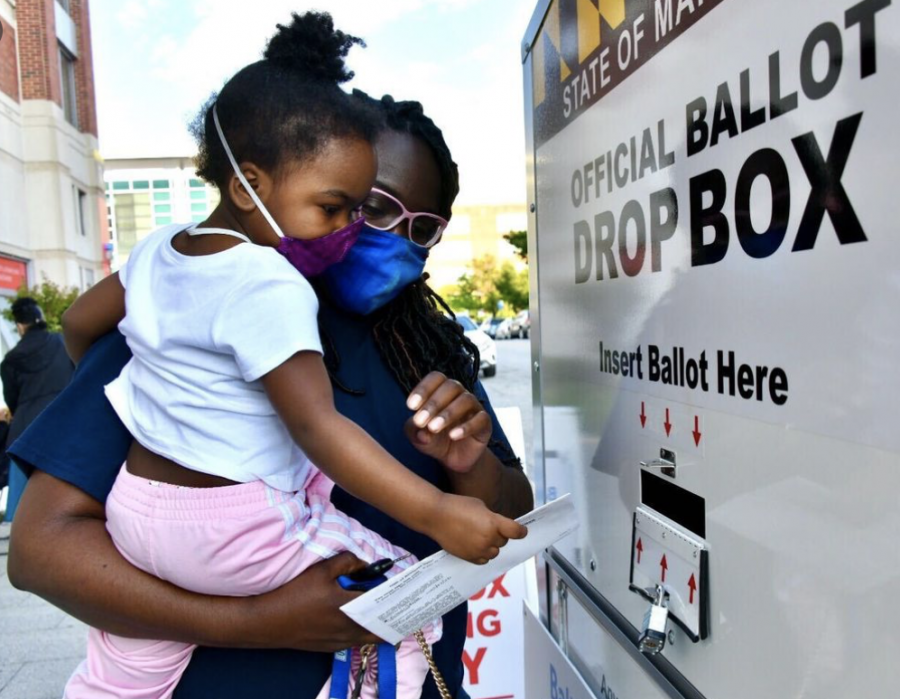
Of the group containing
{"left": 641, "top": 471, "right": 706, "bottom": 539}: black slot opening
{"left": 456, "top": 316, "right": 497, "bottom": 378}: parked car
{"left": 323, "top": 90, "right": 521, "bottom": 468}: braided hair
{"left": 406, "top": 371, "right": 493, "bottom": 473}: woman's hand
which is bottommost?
{"left": 456, "top": 316, "right": 497, "bottom": 378}: parked car

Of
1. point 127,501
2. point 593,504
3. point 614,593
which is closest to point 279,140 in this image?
point 127,501

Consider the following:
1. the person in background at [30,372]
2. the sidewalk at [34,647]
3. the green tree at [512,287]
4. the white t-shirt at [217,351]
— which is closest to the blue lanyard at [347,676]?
the white t-shirt at [217,351]

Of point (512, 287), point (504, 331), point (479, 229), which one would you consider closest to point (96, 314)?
point (504, 331)

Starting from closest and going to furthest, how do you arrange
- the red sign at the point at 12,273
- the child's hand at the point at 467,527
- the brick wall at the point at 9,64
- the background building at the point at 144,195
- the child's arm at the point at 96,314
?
the child's hand at the point at 467,527, the child's arm at the point at 96,314, the red sign at the point at 12,273, the brick wall at the point at 9,64, the background building at the point at 144,195

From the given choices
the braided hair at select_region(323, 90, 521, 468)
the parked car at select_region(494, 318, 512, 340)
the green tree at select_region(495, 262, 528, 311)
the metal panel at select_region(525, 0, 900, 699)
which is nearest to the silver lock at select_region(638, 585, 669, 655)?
the metal panel at select_region(525, 0, 900, 699)

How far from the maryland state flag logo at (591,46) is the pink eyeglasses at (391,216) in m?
0.41

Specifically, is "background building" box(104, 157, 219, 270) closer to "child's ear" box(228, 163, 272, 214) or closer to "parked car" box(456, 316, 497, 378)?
"parked car" box(456, 316, 497, 378)

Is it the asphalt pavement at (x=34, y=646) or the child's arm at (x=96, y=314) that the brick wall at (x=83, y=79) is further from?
the child's arm at (x=96, y=314)

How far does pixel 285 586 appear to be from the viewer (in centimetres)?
120

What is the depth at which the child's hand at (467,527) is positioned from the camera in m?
1.07

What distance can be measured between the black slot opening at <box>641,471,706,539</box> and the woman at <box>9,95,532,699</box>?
29 cm

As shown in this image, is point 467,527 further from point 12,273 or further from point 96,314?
point 12,273

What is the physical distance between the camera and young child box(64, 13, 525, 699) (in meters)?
1.08

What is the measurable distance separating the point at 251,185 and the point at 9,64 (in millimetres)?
18364
